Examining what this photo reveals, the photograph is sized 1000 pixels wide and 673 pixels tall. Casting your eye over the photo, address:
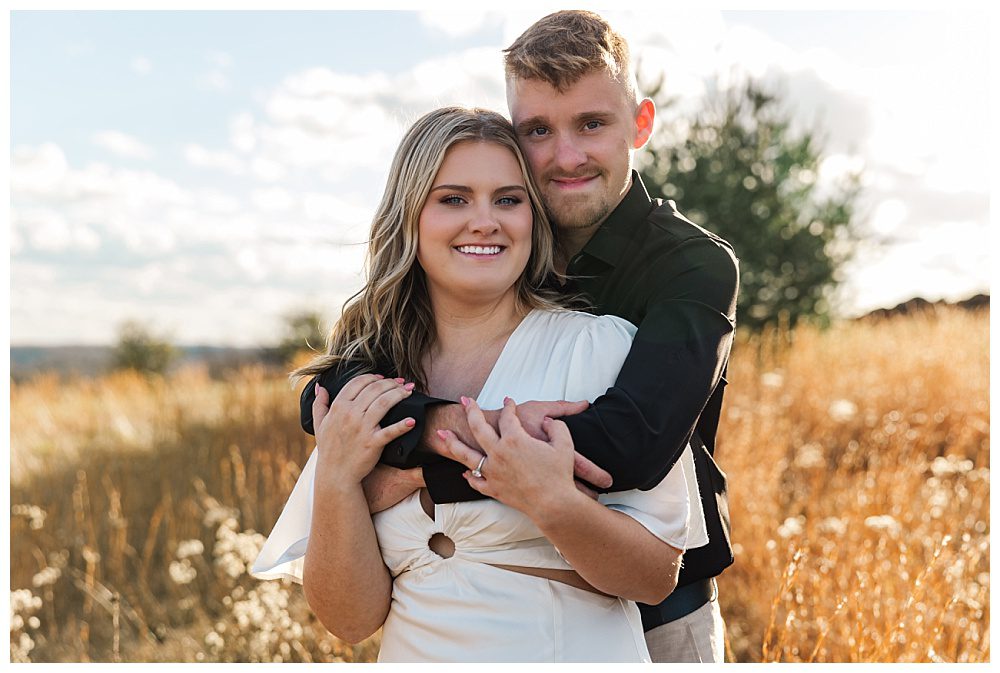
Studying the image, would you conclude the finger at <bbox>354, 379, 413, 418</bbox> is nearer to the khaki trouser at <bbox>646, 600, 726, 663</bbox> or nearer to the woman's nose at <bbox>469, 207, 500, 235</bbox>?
the woman's nose at <bbox>469, 207, 500, 235</bbox>

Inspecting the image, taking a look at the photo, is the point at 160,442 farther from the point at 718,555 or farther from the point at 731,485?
the point at 718,555

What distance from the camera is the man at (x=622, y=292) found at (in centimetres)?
196

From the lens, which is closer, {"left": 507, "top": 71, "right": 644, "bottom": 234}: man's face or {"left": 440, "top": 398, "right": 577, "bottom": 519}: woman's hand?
{"left": 440, "top": 398, "right": 577, "bottom": 519}: woman's hand

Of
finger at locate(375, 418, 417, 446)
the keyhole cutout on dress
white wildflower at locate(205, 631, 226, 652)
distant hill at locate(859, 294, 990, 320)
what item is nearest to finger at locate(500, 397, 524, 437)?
finger at locate(375, 418, 417, 446)

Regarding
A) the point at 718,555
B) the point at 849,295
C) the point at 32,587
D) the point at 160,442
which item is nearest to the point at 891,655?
the point at 718,555

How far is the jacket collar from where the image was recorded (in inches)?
96.9

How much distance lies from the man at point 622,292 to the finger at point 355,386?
0.15 meters

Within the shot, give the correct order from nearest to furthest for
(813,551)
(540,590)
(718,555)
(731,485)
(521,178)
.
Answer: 1. (540,590)
2. (521,178)
3. (718,555)
4. (813,551)
5. (731,485)

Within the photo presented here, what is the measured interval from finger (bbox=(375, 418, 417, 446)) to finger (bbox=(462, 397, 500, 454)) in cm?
15

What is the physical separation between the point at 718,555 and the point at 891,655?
1306 millimetres

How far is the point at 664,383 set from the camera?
195cm

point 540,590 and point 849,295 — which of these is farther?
point 849,295

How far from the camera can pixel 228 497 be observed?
6.39 meters

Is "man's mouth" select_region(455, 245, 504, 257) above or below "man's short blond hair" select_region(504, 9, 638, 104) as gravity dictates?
below
